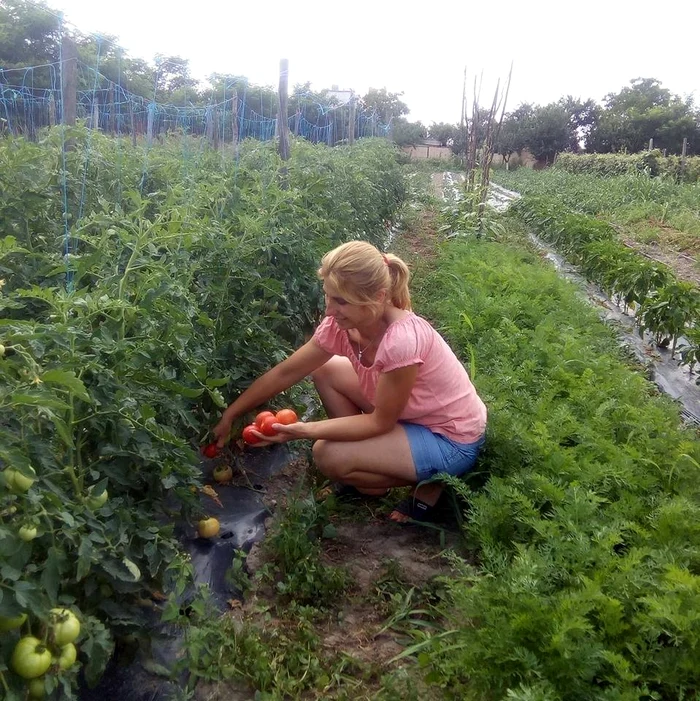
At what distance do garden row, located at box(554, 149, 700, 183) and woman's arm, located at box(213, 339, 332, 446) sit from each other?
20994mm

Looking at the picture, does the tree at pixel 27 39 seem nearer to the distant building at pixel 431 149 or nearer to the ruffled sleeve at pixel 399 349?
the ruffled sleeve at pixel 399 349

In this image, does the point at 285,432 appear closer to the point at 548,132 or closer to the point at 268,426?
the point at 268,426

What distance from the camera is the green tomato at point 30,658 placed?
137 centimetres

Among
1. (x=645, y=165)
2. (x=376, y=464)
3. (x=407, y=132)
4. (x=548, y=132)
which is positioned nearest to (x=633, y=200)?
(x=645, y=165)

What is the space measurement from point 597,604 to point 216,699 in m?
1.17

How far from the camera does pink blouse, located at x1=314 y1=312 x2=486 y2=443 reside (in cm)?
282

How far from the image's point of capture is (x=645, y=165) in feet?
82.4

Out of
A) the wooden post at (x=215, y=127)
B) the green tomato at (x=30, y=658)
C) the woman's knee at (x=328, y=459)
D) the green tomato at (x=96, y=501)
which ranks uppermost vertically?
the wooden post at (x=215, y=127)

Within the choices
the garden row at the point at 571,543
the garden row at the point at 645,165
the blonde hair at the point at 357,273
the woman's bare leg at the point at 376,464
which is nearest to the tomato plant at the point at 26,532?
the garden row at the point at 571,543

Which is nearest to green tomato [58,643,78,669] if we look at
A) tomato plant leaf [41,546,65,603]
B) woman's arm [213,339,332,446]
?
tomato plant leaf [41,546,65,603]

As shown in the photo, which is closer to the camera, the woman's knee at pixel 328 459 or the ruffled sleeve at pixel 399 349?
the ruffled sleeve at pixel 399 349

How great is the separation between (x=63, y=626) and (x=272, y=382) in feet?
5.30

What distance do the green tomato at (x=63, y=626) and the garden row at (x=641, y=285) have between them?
4140 millimetres

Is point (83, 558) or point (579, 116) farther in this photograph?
point (579, 116)
